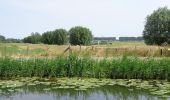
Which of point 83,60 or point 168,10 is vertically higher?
point 168,10

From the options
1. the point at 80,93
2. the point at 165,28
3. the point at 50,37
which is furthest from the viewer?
the point at 50,37

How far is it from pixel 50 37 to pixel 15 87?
54.7 meters

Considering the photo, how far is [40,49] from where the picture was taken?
140 ft

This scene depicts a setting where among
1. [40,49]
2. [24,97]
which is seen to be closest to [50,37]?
[40,49]

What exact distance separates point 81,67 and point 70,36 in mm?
47891

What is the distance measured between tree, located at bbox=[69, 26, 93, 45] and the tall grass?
145 feet

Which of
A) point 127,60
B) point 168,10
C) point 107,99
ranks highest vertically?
point 168,10

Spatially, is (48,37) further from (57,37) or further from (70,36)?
(70,36)

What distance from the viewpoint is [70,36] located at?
65.4 m

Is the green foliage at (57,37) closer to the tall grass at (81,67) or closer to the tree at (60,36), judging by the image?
the tree at (60,36)

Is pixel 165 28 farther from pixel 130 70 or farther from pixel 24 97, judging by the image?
pixel 24 97

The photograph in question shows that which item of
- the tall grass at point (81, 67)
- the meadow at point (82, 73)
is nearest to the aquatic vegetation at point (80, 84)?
the meadow at point (82, 73)

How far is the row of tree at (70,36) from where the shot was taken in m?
62.7

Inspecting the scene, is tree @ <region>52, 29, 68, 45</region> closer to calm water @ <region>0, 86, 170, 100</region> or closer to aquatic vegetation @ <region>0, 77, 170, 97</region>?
aquatic vegetation @ <region>0, 77, 170, 97</region>
